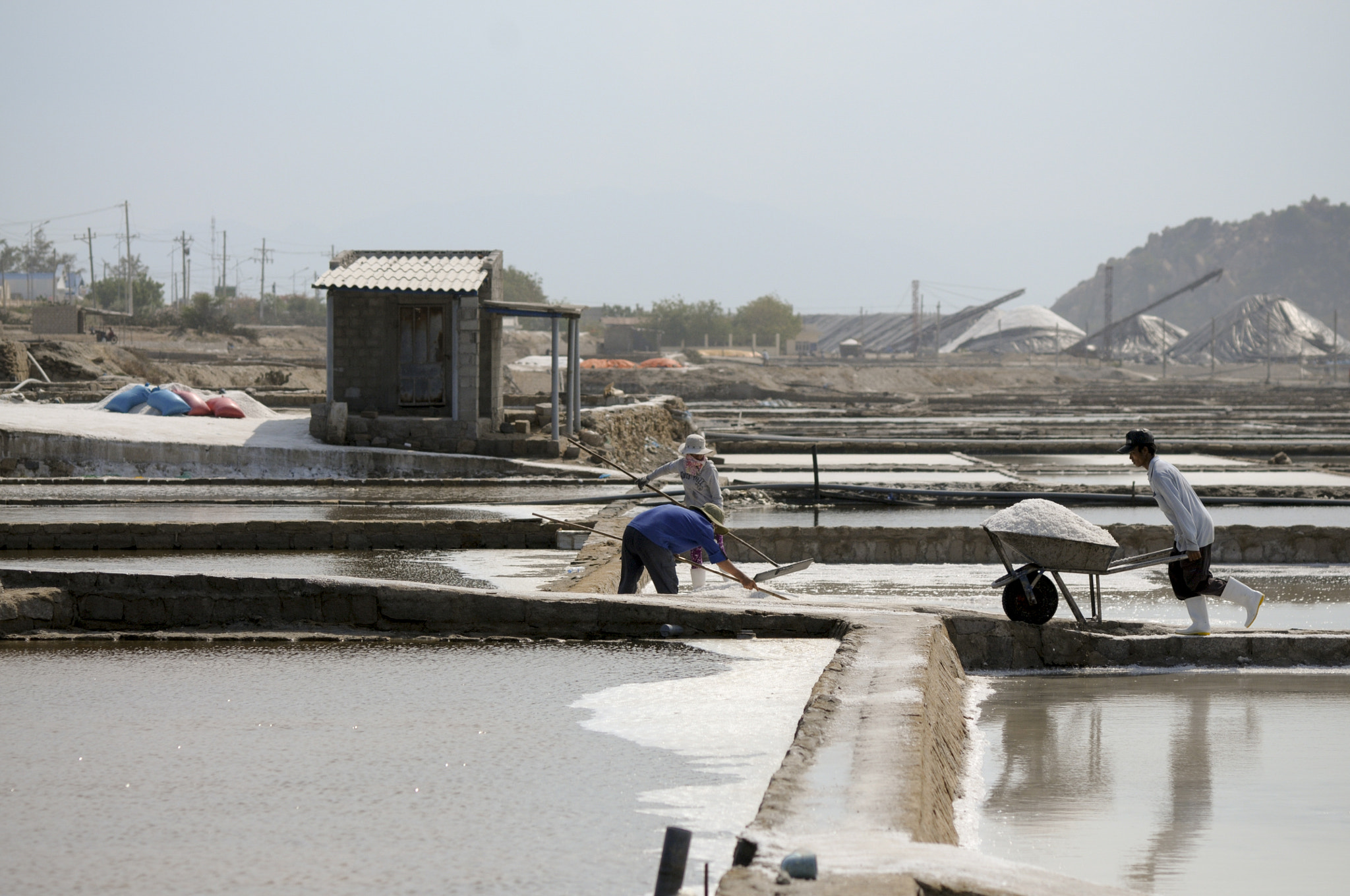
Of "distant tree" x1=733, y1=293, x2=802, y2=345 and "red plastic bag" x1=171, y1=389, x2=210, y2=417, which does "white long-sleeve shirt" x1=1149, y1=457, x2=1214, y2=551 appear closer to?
"red plastic bag" x1=171, y1=389, x2=210, y2=417

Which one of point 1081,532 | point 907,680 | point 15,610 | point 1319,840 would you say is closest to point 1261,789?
point 1319,840

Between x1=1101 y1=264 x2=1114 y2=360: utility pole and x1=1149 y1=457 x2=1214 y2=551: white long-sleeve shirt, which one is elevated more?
x1=1101 y1=264 x2=1114 y2=360: utility pole

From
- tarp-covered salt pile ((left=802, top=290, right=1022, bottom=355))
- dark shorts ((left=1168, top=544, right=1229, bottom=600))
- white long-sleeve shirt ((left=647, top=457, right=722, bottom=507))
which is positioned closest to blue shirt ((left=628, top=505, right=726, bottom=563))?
white long-sleeve shirt ((left=647, top=457, right=722, bottom=507))

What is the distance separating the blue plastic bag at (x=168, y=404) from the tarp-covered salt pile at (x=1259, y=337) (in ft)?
285

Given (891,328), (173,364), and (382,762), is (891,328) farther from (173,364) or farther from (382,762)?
(382,762)

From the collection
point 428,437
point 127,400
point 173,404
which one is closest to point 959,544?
point 428,437

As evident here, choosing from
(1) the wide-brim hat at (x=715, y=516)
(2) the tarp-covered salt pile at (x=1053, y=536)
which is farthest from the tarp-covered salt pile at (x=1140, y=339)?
(2) the tarp-covered salt pile at (x=1053, y=536)

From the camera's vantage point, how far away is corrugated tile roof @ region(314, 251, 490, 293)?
15.9 meters

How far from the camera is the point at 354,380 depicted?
657 inches

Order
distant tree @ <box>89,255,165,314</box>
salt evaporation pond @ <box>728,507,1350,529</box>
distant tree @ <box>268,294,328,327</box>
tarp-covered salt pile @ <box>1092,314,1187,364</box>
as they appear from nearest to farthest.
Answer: salt evaporation pond @ <box>728,507,1350,529</box>, distant tree @ <box>89,255,165,314</box>, distant tree @ <box>268,294,328,327</box>, tarp-covered salt pile @ <box>1092,314,1187,364</box>

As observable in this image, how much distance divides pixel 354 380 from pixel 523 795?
527 inches

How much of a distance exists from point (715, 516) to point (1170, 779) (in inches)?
137

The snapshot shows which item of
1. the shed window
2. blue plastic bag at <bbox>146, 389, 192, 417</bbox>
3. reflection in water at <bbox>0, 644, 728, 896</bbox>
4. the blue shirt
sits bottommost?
reflection in water at <bbox>0, 644, 728, 896</bbox>

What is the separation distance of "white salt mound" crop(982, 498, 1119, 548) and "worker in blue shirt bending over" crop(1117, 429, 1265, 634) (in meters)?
0.37
